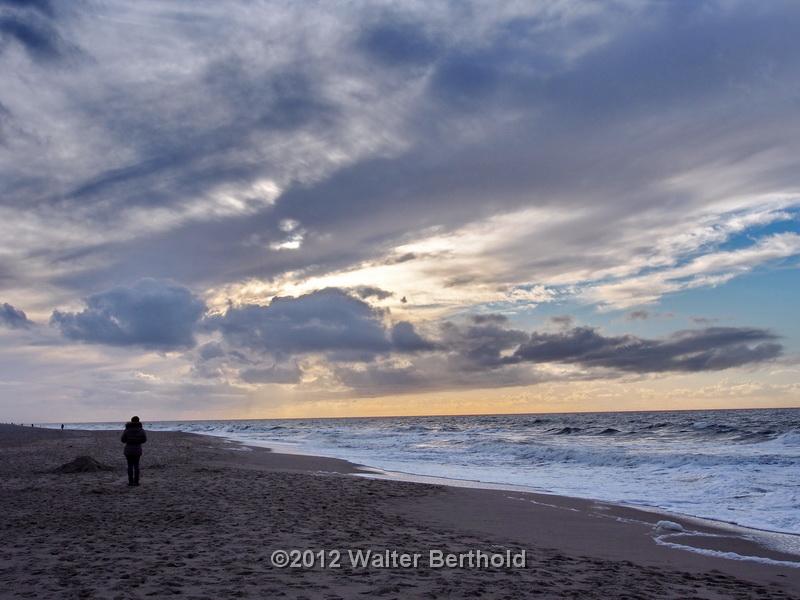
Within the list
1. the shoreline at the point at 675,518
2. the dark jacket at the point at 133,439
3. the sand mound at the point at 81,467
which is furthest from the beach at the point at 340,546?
the sand mound at the point at 81,467

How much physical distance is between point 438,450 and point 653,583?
3397 centimetres

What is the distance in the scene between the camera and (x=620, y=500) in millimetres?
17844

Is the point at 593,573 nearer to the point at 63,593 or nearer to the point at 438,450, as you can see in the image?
the point at 63,593

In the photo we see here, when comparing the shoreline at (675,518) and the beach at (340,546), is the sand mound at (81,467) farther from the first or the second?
the shoreline at (675,518)

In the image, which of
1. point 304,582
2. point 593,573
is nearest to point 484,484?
point 593,573

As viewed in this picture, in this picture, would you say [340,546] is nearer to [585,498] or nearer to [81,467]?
[585,498]

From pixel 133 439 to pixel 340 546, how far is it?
10.4 m

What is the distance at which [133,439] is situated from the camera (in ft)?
58.7

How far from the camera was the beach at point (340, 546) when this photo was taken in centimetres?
771

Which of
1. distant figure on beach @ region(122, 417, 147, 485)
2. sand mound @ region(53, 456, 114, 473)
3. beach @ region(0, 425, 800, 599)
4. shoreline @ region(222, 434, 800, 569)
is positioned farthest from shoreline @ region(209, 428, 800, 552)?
sand mound @ region(53, 456, 114, 473)

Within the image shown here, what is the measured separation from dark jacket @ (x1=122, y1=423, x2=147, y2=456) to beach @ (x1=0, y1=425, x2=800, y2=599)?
1100 mm

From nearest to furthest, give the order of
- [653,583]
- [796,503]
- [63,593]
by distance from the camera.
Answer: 1. [63,593]
2. [653,583]
3. [796,503]

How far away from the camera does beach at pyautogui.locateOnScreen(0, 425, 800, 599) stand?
303 inches

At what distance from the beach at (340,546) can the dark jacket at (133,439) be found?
3.61 ft
